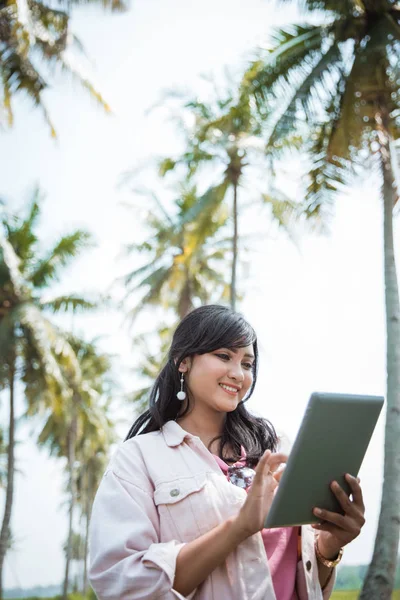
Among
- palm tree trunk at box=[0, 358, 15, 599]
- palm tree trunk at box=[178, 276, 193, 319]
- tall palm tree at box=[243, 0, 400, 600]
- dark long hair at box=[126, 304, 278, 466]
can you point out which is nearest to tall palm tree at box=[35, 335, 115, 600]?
palm tree trunk at box=[0, 358, 15, 599]

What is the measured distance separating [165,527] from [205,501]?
15 centimetres

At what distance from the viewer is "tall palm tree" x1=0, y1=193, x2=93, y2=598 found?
18.1m

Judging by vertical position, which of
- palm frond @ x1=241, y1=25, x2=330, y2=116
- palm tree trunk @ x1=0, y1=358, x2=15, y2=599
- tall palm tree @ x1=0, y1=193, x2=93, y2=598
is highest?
palm frond @ x1=241, y1=25, x2=330, y2=116

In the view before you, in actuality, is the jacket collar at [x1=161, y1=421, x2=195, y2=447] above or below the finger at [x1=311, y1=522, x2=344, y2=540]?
above

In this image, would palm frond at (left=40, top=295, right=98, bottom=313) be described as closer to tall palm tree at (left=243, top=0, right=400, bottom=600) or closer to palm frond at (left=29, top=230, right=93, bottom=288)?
palm frond at (left=29, top=230, right=93, bottom=288)

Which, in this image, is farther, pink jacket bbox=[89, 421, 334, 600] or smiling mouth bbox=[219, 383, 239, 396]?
smiling mouth bbox=[219, 383, 239, 396]

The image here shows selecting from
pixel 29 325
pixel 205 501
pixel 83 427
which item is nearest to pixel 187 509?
pixel 205 501

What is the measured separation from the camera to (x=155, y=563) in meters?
2.00

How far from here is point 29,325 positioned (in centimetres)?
1806

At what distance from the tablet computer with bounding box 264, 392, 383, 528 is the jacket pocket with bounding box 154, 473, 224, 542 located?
27cm

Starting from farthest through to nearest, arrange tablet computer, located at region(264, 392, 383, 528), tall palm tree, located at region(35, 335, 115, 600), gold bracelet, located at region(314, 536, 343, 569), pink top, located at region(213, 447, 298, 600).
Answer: tall palm tree, located at region(35, 335, 115, 600) < gold bracelet, located at region(314, 536, 343, 569) < pink top, located at region(213, 447, 298, 600) < tablet computer, located at region(264, 392, 383, 528)

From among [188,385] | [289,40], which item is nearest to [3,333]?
[289,40]

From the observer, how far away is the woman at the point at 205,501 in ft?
6.61

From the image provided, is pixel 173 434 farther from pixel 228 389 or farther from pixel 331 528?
pixel 331 528
